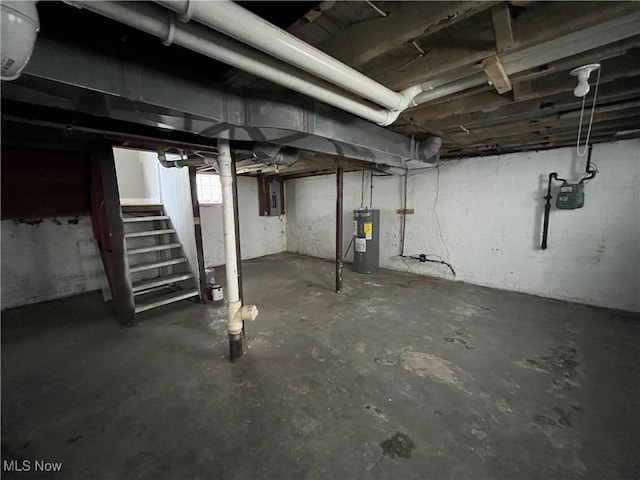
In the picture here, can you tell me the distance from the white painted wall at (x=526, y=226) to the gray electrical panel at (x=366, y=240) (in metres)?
0.44

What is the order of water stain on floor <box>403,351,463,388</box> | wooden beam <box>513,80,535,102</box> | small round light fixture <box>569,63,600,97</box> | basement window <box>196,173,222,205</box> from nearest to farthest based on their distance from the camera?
1. small round light fixture <box>569,63,600,97</box>
2. wooden beam <box>513,80,535,102</box>
3. water stain on floor <box>403,351,463,388</box>
4. basement window <box>196,173,222,205</box>

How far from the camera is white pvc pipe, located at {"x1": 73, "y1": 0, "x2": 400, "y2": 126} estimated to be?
0.77 metres

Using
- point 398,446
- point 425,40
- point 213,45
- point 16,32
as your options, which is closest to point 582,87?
point 425,40

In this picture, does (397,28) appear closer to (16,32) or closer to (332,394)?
(16,32)

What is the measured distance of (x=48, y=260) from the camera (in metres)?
3.43

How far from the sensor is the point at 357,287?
152 inches

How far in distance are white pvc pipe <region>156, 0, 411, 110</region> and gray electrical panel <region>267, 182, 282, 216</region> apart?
192 inches

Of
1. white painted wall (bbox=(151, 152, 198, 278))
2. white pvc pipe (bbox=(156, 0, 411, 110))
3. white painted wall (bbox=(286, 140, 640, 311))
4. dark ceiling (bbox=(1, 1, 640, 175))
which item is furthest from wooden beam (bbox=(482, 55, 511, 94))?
white painted wall (bbox=(151, 152, 198, 278))

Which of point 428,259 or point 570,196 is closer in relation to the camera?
point 570,196

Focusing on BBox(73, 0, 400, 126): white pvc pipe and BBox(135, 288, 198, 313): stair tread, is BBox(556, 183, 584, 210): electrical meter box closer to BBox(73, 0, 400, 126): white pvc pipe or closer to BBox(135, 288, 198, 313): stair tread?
BBox(73, 0, 400, 126): white pvc pipe

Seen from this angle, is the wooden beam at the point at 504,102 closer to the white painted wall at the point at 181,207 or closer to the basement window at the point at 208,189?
the white painted wall at the point at 181,207

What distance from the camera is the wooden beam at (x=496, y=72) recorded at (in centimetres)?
122

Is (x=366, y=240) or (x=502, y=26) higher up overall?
(x=502, y=26)

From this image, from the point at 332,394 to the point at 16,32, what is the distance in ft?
6.75
